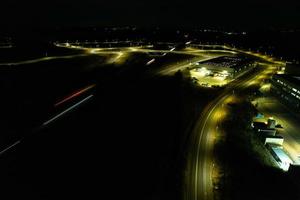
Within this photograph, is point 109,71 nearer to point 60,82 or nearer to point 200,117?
point 60,82

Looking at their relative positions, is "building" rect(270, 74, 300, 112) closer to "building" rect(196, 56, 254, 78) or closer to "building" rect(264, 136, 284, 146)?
"building" rect(196, 56, 254, 78)

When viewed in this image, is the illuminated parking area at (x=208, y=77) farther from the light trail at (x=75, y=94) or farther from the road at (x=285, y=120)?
the light trail at (x=75, y=94)

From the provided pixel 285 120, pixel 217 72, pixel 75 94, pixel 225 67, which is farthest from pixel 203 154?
pixel 225 67

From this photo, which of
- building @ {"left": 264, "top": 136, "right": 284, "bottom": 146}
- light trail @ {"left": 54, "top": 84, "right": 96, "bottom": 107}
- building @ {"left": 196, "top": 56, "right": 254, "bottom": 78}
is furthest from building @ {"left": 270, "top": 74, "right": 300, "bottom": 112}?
light trail @ {"left": 54, "top": 84, "right": 96, "bottom": 107}

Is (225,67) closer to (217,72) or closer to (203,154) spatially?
(217,72)

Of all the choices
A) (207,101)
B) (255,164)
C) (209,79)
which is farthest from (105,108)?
(209,79)
